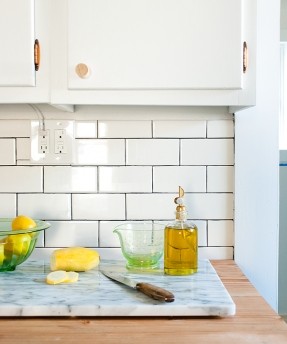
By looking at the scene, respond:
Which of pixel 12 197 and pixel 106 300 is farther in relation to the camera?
pixel 12 197

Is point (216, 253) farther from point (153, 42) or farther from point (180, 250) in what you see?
point (153, 42)

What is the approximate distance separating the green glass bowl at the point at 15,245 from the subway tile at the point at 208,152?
18.6 inches

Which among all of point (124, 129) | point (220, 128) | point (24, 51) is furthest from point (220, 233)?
point (24, 51)

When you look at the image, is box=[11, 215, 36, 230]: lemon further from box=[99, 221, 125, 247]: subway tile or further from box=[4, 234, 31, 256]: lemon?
box=[99, 221, 125, 247]: subway tile

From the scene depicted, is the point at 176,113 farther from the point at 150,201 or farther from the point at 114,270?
the point at 114,270


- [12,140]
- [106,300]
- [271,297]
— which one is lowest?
[271,297]

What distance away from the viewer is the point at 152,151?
5.30 feet

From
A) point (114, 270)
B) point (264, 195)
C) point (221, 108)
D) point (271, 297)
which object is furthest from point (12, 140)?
point (271, 297)

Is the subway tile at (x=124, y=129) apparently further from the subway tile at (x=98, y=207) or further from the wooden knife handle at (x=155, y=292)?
the wooden knife handle at (x=155, y=292)

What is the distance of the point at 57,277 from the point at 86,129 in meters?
0.48

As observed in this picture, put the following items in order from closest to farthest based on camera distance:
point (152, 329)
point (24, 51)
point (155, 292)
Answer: point (152, 329) < point (155, 292) < point (24, 51)

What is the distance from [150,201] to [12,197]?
1.34ft

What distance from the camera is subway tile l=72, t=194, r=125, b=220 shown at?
5.32 feet

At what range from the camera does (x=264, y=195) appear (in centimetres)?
162
